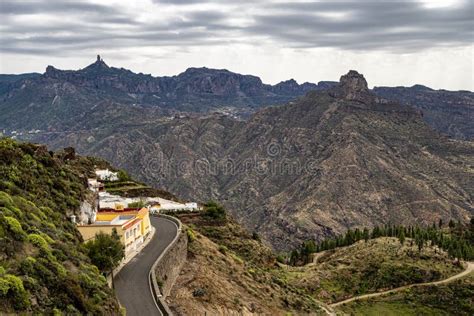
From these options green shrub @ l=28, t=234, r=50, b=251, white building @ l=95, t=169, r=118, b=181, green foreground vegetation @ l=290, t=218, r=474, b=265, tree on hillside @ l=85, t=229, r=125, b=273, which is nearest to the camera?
green shrub @ l=28, t=234, r=50, b=251

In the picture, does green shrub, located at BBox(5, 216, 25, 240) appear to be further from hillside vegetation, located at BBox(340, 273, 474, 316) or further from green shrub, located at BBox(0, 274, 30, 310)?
hillside vegetation, located at BBox(340, 273, 474, 316)

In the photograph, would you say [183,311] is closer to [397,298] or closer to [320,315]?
[320,315]

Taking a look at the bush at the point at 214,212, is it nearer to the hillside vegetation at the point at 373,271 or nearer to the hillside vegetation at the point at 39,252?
the hillside vegetation at the point at 373,271

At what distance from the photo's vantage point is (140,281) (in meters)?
37.2

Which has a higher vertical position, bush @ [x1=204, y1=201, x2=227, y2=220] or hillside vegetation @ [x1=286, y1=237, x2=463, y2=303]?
bush @ [x1=204, y1=201, x2=227, y2=220]

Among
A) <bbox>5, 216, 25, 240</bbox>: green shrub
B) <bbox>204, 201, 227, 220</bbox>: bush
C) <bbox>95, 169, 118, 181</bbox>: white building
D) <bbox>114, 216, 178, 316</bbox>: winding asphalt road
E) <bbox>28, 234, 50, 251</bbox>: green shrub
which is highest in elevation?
<bbox>5, 216, 25, 240</bbox>: green shrub

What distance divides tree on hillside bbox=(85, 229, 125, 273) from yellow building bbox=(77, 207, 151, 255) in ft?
15.8

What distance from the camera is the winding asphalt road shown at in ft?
107

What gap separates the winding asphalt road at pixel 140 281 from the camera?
32656mm

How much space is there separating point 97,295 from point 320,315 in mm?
37168

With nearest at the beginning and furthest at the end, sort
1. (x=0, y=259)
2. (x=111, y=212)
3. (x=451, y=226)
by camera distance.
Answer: (x=0, y=259), (x=111, y=212), (x=451, y=226)

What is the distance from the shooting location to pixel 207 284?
146 ft

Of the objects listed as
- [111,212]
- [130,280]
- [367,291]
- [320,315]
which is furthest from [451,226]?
[130,280]

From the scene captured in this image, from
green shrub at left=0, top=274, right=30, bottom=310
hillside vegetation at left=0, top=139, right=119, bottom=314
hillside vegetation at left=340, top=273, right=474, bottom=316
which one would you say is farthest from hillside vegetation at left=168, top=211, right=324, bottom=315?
hillside vegetation at left=340, top=273, right=474, bottom=316
